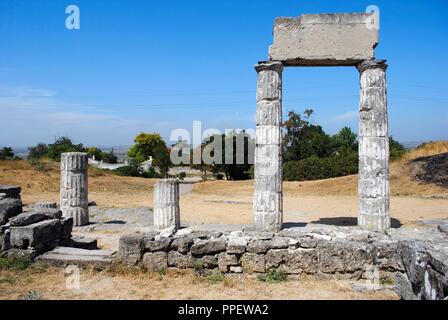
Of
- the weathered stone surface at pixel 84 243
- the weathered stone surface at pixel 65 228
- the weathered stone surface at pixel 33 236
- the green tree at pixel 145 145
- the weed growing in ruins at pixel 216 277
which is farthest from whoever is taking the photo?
the green tree at pixel 145 145

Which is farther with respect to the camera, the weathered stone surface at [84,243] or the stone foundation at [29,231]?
the weathered stone surface at [84,243]

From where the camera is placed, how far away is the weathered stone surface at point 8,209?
8047 millimetres

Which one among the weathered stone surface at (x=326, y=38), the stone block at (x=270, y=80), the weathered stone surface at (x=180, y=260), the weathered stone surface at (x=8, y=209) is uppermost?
the weathered stone surface at (x=326, y=38)

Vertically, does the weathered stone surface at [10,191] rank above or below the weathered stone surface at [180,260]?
above

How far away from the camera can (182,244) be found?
23.4ft

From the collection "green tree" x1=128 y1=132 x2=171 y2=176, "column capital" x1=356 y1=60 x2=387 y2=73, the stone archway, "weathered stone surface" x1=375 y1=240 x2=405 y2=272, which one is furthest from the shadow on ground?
"green tree" x1=128 y1=132 x2=171 y2=176

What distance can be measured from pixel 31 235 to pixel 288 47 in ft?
24.2

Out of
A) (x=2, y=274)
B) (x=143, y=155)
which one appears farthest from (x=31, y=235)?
(x=143, y=155)

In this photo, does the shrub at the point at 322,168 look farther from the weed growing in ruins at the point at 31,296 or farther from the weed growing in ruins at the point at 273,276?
the weed growing in ruins at the point at 31,296

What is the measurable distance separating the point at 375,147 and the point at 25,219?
27.7 ft

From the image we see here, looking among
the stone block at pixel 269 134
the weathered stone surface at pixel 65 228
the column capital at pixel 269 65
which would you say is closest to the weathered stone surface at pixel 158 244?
the weathered stone surface at pixel 65 228

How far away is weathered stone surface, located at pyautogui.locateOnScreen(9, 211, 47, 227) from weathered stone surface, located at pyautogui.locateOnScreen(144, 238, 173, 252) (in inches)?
113

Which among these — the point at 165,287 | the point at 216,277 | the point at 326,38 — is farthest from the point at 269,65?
the point at 165,287

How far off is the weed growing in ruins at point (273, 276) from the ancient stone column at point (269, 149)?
7.33ft
